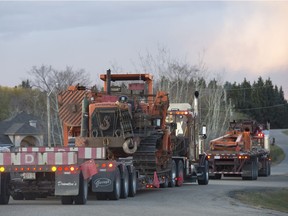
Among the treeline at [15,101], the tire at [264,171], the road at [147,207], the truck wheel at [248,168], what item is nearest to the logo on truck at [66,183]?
the road at [147,207]

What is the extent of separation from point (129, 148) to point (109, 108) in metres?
1.49

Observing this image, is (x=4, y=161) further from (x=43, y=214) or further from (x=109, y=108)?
(x=109, y=108)

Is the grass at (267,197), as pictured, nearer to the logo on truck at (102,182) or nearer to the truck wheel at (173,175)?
the truck wheel at (173,175)

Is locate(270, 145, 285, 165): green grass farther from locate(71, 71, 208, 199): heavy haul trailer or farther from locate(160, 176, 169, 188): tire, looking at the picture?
locate(71, 71, 208, 199): heavy haul trailer

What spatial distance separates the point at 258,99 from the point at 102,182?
99957 mm

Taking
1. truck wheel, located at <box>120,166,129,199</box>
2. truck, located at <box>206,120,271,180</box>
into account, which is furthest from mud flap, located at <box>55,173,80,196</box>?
truck, located at <box>206,120,271,180</box>

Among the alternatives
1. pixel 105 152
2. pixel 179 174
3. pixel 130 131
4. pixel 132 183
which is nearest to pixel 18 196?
pixel 105 152

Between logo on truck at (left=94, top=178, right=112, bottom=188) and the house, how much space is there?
68.3 metres

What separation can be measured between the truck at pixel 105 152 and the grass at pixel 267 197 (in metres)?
3.12

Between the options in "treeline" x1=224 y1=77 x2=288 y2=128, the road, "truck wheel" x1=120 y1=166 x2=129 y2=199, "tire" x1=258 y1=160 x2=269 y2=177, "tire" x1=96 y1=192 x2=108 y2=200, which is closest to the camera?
the road

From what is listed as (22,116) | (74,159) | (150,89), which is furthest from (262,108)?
(74,159)

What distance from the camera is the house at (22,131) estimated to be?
88.4m

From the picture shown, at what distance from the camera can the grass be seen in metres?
23.4

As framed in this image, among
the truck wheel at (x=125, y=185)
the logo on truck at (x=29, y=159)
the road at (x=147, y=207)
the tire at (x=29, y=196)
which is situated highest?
the logo on truck at (x=29, y=159)
